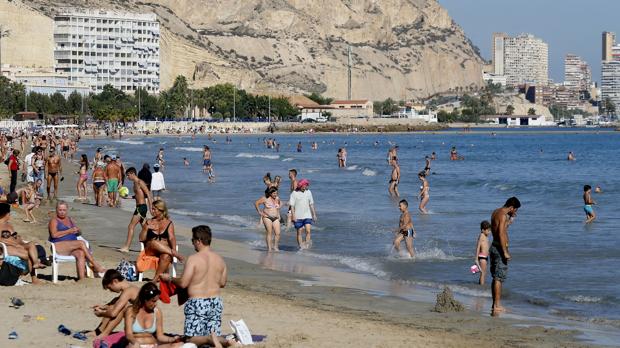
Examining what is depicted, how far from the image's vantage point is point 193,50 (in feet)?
607

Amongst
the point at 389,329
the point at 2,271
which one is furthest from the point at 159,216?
the point at 389,329

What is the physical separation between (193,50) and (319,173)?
140 meters

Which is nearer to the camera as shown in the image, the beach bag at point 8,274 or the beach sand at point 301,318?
the beach sand at point 301,318

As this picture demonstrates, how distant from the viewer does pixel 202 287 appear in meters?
8.89

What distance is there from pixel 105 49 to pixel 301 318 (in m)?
150

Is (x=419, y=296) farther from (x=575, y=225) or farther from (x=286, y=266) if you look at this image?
(x=575, y=225)

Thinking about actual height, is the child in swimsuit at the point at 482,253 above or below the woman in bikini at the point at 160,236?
below

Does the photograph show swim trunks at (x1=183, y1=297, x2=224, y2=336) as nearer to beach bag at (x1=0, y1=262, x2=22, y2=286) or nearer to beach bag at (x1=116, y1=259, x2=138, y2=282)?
beach bag at (x1=116, y1=259, x2=138, y2=282)

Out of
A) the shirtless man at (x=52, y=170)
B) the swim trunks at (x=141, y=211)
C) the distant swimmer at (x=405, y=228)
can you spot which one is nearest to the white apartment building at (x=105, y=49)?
the shirtless man at (x=52, y=170)

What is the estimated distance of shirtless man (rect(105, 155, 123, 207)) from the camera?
24.3m

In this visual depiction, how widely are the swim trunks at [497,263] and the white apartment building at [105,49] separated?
142711 millimetres

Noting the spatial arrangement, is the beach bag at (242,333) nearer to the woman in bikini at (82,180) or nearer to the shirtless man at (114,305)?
the shirtless man at (114,305)

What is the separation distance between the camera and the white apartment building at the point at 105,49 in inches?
6068

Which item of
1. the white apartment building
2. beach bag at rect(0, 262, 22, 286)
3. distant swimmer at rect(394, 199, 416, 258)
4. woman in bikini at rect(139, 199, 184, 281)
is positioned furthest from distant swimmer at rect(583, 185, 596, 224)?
the white apartment building
